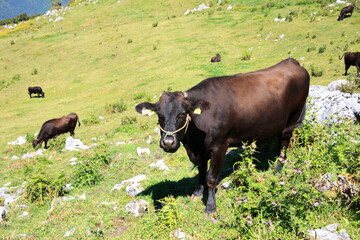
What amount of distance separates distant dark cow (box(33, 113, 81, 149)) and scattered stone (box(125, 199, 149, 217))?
9.67 meters

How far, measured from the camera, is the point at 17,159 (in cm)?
1029

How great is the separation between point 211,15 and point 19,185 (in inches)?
1473

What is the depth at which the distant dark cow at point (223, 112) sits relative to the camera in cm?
451

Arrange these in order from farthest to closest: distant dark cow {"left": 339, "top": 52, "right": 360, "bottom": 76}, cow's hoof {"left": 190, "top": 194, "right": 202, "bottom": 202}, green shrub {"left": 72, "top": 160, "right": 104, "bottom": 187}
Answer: distant dark cow {"left": 339, "top": 52, "right": 360, "bottom": 76}, green shrub {"left": 72, "top": 160, "right": 104, "bottom": 187}, cow's hoof {"left": 190, "top": 194, "right": 202, "bottom": 202}

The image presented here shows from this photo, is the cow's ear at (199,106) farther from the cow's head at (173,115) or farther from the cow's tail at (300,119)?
the cow's tail at (300,119)

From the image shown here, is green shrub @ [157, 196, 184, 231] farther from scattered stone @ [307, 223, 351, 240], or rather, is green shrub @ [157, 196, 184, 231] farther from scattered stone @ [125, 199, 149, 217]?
scattered stone @ [307, 223, 351, 240]

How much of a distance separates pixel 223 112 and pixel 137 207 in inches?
102

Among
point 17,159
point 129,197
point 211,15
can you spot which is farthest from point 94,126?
point 211,15

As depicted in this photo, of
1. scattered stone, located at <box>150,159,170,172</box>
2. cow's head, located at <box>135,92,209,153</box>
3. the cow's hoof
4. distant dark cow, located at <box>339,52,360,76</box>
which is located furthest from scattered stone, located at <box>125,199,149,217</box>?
distant dark cow, located at <box>339,52,360,76</box>

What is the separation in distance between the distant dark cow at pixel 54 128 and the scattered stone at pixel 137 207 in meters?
9.67

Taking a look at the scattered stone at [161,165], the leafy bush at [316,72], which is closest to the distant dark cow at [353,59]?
the leafy bush at [316,72]

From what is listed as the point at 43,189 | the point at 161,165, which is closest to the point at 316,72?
the point at 161,165

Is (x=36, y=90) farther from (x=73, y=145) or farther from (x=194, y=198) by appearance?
(x=194, y=198)

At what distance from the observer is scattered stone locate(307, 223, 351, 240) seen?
3311mm
